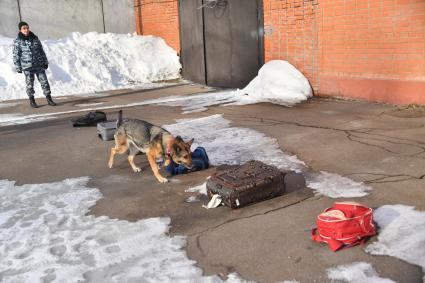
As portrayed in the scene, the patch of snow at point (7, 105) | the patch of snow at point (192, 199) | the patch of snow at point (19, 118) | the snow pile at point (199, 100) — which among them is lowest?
the patch of snow at point (192, 199)

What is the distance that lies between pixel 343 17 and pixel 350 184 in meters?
6.14

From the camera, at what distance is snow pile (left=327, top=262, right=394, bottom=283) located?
320 cm

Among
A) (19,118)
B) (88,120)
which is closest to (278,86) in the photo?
(88,120)

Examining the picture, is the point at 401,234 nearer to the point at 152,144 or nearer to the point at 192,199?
the point at 192,199

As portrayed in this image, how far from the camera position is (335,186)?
16.8 ft

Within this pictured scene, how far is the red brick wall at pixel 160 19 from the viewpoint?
1738 cm

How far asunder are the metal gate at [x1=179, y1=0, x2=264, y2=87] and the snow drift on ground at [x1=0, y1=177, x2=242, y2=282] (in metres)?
8.62

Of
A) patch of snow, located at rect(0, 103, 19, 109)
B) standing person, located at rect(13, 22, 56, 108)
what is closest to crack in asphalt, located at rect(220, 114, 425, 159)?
standing person, located at rect(13, 22, 56, 108)

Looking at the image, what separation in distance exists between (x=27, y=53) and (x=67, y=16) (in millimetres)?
7293

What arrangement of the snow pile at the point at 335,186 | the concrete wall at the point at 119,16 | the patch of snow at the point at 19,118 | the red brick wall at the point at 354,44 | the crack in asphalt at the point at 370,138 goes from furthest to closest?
the concrete wall at the point at 119,16 → the patch of snow at the point at 19,118 → the red brick wall at the point at 354,44 → the crack in asphalt at the point at 370,138 → the snow pile at the point at 335,186

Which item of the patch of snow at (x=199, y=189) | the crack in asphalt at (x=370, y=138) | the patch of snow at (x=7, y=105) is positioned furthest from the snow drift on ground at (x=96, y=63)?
the patch of snow at (x=199, y=189)

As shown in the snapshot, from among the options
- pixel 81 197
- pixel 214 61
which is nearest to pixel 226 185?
pixel 81 197

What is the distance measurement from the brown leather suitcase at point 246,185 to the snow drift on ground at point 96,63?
11407 millimetres

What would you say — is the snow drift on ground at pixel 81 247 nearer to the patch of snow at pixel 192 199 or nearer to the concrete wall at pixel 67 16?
the patch of snow at pixel 192 199
